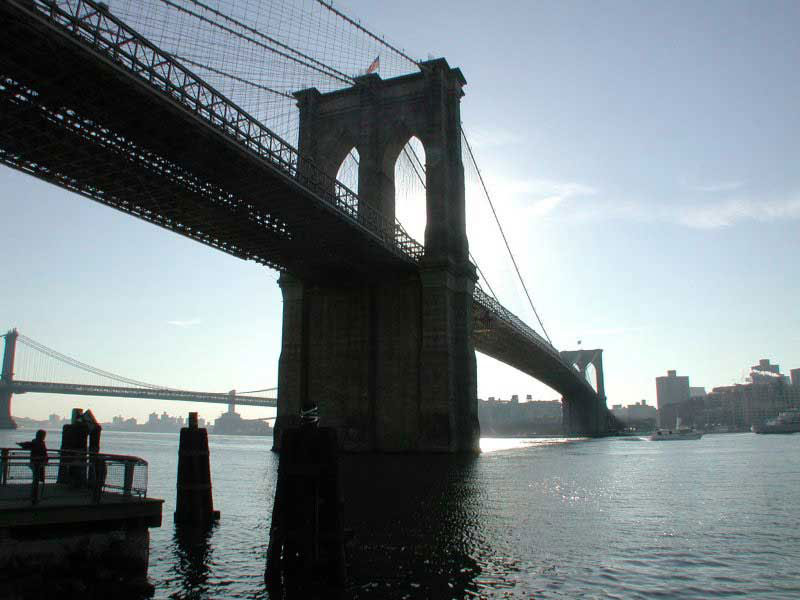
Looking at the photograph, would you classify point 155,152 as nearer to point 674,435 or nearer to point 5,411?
point 674,435

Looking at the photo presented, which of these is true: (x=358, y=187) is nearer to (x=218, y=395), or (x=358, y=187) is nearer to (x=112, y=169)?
(x=112, y=169)

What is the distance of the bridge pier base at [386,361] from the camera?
157ft

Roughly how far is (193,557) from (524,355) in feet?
250

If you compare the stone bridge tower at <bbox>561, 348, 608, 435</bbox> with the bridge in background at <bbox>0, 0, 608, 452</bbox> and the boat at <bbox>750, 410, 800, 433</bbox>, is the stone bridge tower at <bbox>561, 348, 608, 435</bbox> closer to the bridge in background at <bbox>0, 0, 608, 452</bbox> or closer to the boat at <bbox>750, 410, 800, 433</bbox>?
the boat at <bbox>750, 410, 800, 433</bbox>

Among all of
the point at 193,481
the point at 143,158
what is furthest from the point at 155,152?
the point at 193,481

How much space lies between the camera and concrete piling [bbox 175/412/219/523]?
1759 centimetres

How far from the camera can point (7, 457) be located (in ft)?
34.7

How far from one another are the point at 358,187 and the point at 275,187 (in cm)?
2003

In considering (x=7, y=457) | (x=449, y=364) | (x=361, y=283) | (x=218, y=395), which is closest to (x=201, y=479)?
(x=7, y=457)

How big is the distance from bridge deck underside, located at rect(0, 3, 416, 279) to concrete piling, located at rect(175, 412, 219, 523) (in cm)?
1325

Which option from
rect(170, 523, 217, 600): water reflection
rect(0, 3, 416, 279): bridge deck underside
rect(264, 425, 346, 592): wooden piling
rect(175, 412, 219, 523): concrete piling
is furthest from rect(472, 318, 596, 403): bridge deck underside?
rect(264, 425, 346, 592): wooden piling

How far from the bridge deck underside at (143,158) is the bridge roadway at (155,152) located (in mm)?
59

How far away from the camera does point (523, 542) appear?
51.6ft

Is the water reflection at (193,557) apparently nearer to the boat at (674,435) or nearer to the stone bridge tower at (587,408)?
the boat at (674,435)
